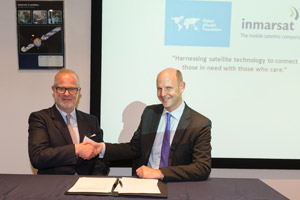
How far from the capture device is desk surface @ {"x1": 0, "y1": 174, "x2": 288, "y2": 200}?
5.28 feet

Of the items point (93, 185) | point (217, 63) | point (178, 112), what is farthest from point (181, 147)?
point (217, 63)

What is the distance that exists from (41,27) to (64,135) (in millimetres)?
1447

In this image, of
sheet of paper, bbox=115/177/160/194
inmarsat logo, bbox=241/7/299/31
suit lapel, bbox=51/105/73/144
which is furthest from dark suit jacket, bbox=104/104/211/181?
inmarsat logo, bbox=241/7/299/31

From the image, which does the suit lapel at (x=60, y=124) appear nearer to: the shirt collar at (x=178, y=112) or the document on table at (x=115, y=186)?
the document on table at (x=115, y=186)

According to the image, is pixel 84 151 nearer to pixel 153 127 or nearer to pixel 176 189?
pixel 153 127

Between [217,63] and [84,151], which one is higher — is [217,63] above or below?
above

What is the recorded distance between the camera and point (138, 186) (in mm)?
1756

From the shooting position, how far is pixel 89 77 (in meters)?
3.29

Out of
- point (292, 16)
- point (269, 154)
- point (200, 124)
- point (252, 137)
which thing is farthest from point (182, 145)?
point (292, 16)

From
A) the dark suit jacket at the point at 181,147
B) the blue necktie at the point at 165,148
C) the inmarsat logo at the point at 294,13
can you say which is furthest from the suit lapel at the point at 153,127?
the inmarsat logo at the point at 294,13

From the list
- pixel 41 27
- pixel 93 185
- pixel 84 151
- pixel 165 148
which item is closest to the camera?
pixel 93 185

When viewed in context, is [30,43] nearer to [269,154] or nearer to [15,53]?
[15,53]

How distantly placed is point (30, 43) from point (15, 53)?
0.23 m

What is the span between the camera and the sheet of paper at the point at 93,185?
166 centimetres
